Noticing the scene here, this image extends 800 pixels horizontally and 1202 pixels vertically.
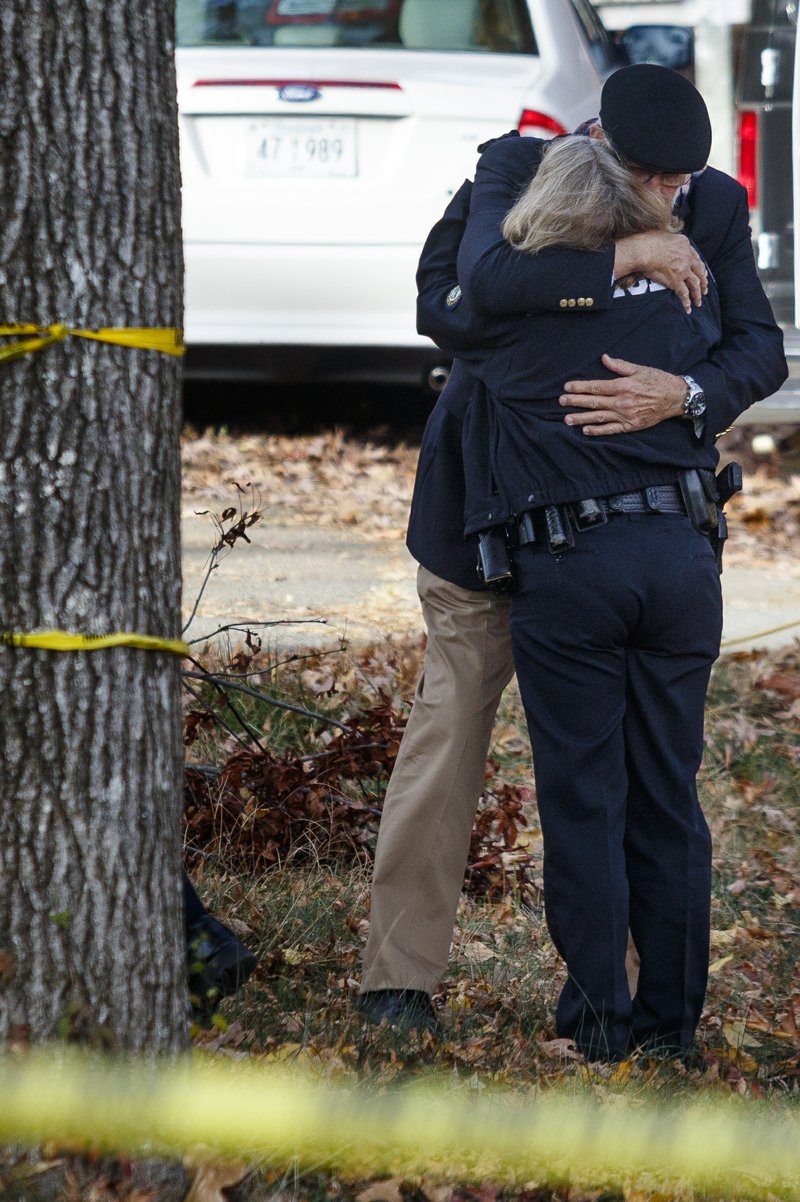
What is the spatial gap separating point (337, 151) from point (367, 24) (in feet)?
2.77

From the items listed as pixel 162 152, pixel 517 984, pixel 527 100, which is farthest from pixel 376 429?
pixel 162 152

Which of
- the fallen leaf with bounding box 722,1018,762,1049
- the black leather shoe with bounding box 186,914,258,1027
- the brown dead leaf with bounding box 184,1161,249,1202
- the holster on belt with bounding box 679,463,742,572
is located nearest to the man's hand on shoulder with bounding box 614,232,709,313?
the holster on belt with bounding box 679,463,742,572

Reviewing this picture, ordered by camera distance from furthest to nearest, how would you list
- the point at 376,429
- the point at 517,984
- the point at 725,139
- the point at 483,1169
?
the point at 376,429 → the point at 725,139 → the point at 517,984 → the point at 483,1169

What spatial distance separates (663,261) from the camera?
2.92 meters

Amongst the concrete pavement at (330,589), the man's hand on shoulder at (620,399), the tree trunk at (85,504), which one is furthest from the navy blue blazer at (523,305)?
the concrete pavement at (330,589)

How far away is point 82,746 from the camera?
91.1 inches

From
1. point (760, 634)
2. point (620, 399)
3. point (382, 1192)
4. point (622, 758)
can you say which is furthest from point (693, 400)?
point (760, 634)

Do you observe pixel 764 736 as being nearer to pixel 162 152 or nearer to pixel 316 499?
pixel 316 499

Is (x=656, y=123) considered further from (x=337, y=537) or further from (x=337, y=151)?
(x=337, y=537)

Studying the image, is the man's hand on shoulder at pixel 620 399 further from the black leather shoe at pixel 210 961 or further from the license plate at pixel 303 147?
the license plate at pixel 303 147

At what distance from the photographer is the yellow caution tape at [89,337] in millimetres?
2240

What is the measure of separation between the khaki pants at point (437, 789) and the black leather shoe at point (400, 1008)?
0.6 inches

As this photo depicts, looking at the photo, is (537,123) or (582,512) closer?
(582,512)

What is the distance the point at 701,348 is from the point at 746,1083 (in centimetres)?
140
